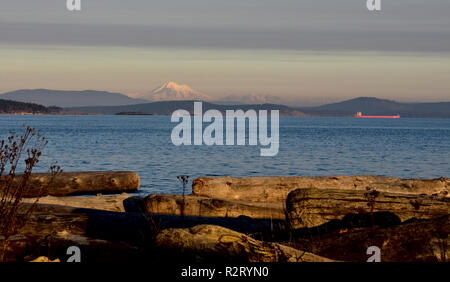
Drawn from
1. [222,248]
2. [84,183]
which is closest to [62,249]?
[222,248]

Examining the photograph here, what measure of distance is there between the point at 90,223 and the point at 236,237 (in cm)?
340

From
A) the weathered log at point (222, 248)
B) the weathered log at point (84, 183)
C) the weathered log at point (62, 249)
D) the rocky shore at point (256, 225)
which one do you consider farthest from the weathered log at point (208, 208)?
the weathered log at point (84, 183)

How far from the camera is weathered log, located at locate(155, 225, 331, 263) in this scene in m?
5.73

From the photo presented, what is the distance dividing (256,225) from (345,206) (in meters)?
1.85

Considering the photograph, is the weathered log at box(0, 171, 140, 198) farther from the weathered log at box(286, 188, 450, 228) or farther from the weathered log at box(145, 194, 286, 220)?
the weathered log at box(286, 188, 450, 228)

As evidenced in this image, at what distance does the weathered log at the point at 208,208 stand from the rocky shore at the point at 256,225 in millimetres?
20

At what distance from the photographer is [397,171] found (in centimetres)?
3409

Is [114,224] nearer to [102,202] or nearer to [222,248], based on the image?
[102,202]

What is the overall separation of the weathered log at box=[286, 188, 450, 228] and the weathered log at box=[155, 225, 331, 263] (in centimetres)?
230

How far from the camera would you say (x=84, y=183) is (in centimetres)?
1725

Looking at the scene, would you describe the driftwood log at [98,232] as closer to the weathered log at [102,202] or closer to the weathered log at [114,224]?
the weathered log at [114,224]

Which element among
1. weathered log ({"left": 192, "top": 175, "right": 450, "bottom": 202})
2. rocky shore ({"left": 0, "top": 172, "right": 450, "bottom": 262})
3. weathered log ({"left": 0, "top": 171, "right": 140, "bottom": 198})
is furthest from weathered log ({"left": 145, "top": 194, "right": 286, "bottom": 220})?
weathered log ({"left": 0, "top": 171, "right": 140, "bottom": 198})
